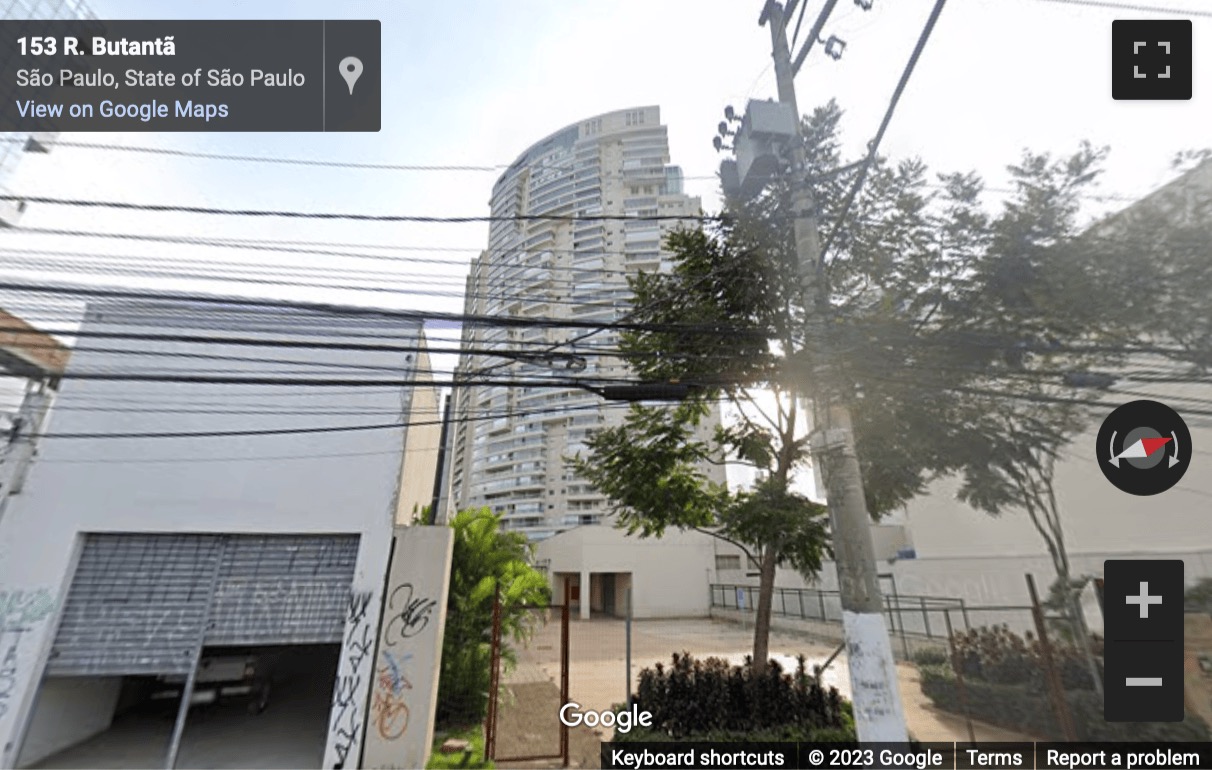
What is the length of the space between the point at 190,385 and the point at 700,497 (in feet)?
22.7

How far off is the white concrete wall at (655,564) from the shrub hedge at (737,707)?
15.8m

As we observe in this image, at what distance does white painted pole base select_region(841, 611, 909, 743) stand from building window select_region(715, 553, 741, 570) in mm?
22517

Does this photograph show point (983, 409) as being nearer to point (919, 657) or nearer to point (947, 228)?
point (947, 228)

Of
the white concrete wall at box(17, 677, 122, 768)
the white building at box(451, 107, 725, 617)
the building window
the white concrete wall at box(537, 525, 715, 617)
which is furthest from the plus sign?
the white building at box(451, 107, 725, 617)

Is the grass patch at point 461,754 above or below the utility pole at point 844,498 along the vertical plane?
below

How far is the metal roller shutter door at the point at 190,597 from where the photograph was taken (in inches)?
208

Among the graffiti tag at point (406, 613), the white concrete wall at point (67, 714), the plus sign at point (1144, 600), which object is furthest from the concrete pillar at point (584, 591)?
the plus sign at point (1144, 600)

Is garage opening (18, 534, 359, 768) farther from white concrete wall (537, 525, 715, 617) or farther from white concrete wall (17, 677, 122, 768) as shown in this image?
white concrete wall (537, 525, 715, 617)

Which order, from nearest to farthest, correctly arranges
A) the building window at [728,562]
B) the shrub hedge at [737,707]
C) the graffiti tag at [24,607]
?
1. the graffiti tag at [24,607]
2. the shrub hedge at [737,707]
3. the building window at [728,562]

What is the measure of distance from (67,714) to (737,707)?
26.6 feet

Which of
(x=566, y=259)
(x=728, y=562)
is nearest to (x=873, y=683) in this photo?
(x=728, y=562)

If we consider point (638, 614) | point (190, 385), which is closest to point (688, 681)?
point (190, 385)

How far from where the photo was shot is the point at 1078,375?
5.39m

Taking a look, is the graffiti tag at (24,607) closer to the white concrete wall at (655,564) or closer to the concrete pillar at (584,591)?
the white concrete wall at (655,564)
